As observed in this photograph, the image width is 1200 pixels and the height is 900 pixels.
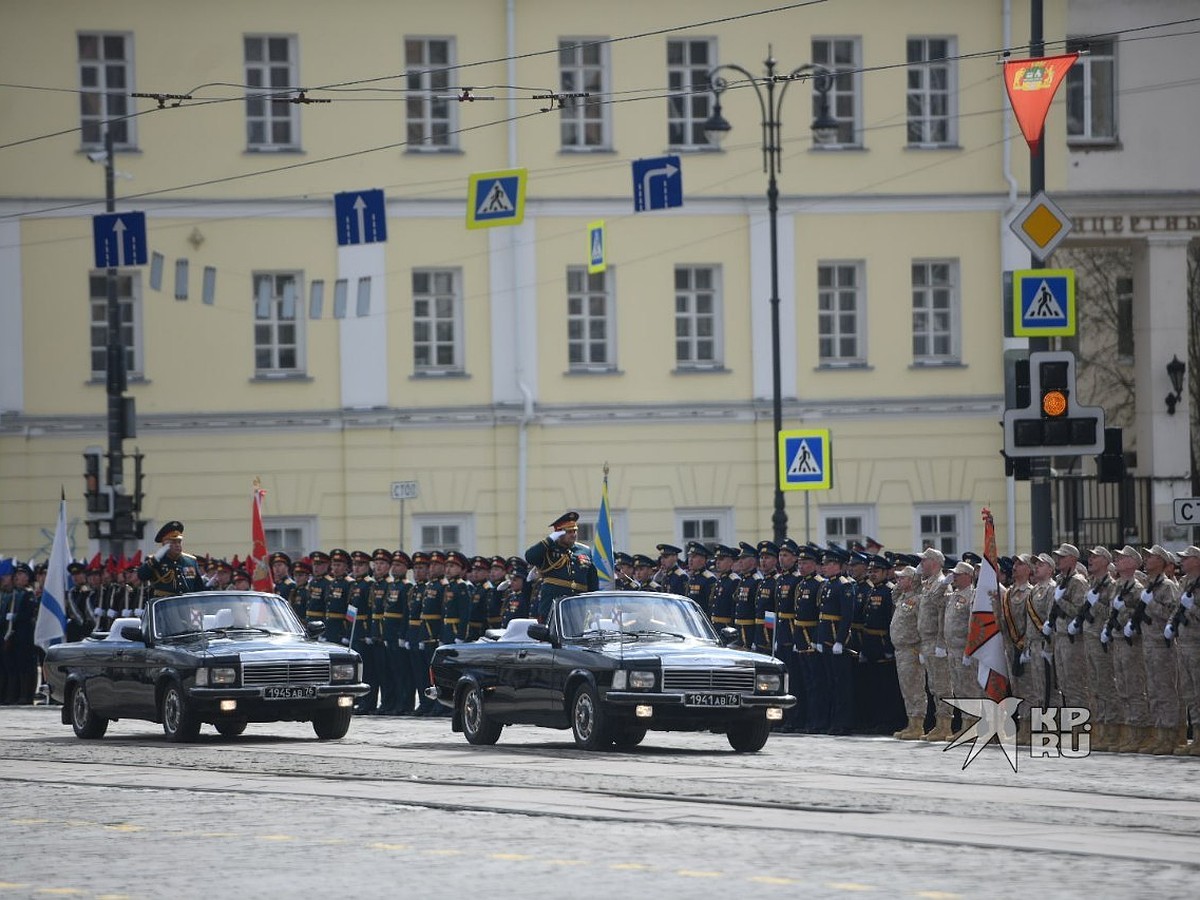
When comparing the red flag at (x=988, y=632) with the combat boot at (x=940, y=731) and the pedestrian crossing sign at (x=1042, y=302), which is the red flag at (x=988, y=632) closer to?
the combat boot at (x=940, y=731)

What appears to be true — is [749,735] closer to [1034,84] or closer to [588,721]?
[588,721]

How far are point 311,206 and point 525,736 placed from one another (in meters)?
19.5

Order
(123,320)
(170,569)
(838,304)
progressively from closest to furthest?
(170,569) → (123,320) → (838,304)

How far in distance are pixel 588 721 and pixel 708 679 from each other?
1216 mm

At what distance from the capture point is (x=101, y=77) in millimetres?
42188

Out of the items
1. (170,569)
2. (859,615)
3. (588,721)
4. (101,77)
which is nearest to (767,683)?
(588,721)

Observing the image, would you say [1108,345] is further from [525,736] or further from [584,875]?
[584,875]

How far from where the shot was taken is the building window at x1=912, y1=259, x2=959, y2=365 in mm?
45031

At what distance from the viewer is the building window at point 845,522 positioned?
4441cm

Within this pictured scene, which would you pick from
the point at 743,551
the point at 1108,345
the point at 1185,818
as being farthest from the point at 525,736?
the point at 1108,345

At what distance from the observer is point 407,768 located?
20.4 metres

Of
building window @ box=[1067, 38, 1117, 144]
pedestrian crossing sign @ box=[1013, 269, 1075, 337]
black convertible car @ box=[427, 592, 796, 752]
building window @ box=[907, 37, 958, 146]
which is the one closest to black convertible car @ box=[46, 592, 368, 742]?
black convertible car @ box=[427, 592, 796, 752]

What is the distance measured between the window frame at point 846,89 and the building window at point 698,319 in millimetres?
3228

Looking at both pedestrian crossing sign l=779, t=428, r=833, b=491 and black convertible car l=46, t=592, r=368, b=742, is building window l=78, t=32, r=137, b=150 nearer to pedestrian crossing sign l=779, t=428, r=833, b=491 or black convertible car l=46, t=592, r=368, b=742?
pedestrian crossing sign l=779, t=428, r=833, b=491
